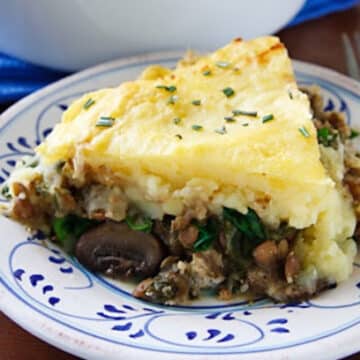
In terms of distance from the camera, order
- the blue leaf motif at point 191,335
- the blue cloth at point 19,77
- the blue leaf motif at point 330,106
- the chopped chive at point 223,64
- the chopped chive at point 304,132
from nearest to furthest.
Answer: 1. the blue leaf motif at point 191,335
2. the chopped chive at point 304,132
3. the chopped chive at point 223,64
4. the blue leaf motif at point 330,106
5. the blue cloth at point 19,77

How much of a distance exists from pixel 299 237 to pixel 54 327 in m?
0.77

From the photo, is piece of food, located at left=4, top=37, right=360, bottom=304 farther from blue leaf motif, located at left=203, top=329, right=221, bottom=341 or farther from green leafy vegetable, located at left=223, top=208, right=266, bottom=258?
blue leaf motif, located at left=203, top=329, right=221, bottom=341

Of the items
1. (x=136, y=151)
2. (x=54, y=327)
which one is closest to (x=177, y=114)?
(x=136, y=151)

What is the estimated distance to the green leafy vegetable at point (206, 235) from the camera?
2518 millimetres

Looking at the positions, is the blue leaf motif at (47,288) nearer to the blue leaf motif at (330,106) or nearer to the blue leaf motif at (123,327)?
the blue leaf motif at (123,327)

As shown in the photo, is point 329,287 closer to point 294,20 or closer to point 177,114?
point 177,114

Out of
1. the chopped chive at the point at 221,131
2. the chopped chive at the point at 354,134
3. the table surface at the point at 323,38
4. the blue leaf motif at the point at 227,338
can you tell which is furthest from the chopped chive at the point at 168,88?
the table surface at the point at 323,38

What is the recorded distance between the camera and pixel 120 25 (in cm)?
331

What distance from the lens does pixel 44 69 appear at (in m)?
3.63

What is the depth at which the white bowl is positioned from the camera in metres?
3.26

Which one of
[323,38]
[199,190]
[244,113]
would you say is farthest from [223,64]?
[323,38]

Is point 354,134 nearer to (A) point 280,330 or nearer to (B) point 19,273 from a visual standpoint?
(A) point 280,330

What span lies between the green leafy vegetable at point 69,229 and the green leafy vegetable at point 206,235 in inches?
14.4

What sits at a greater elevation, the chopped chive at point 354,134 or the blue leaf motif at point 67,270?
the chopped chive at point 354,134
